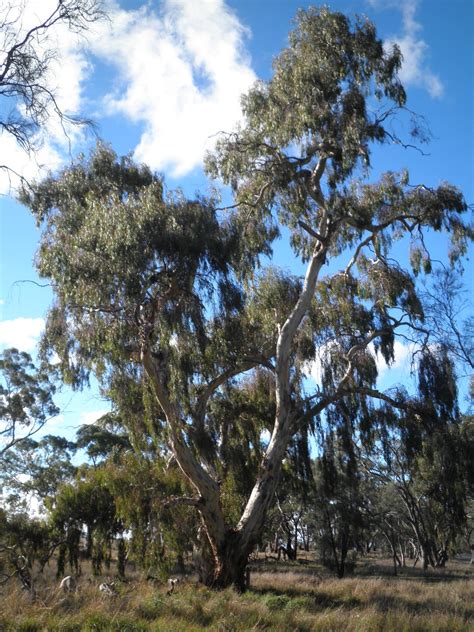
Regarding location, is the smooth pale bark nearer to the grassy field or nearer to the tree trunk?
the tree trunk

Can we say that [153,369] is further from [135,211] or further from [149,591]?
[149,591]

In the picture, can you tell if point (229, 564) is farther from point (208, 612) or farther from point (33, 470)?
point (33, 470)

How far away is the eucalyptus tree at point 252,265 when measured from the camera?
42.1ft

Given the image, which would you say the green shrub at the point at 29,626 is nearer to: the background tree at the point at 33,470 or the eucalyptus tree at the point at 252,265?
the eucalyptus tree at the point at 252,265

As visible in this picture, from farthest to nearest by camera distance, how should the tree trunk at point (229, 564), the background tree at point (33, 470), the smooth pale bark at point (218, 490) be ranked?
1. the background tree at point (33, 470)
2. the smooth pale bark at point (218, 490)
3. the tree trunk at point (229, 564)

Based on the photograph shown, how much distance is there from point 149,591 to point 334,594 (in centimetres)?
538

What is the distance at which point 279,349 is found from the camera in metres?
14.9

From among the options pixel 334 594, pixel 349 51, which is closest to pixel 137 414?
pixel 334 594

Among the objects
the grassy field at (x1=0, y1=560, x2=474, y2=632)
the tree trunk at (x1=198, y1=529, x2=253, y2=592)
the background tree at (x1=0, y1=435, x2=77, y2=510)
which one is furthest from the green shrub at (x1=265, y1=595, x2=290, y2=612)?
the background tree at (x1=0, y1=435, x2=77, y2=510)

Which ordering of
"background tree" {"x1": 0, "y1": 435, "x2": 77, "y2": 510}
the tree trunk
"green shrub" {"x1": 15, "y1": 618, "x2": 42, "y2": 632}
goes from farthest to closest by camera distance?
"background tree" {"x1": 0, "y1": 435, "x2": 77, "y2": 510} → the tree trunk → "green shrub" {"x1": 15, "y1": 618, "x2": 42, "y2": 632}

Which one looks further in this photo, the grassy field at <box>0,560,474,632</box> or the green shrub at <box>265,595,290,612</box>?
the green shrub at <box>265,595,290,612</box>

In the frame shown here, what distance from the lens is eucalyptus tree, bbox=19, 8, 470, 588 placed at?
1283cm

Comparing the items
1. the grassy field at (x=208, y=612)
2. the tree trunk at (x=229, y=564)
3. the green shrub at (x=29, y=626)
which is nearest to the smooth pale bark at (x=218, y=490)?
the tree trunk at (x=229, y=564)

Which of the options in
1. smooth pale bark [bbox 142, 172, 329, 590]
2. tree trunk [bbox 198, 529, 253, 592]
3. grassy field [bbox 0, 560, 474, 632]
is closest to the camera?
grassy field [bbox 0, 560, 474, 632]
